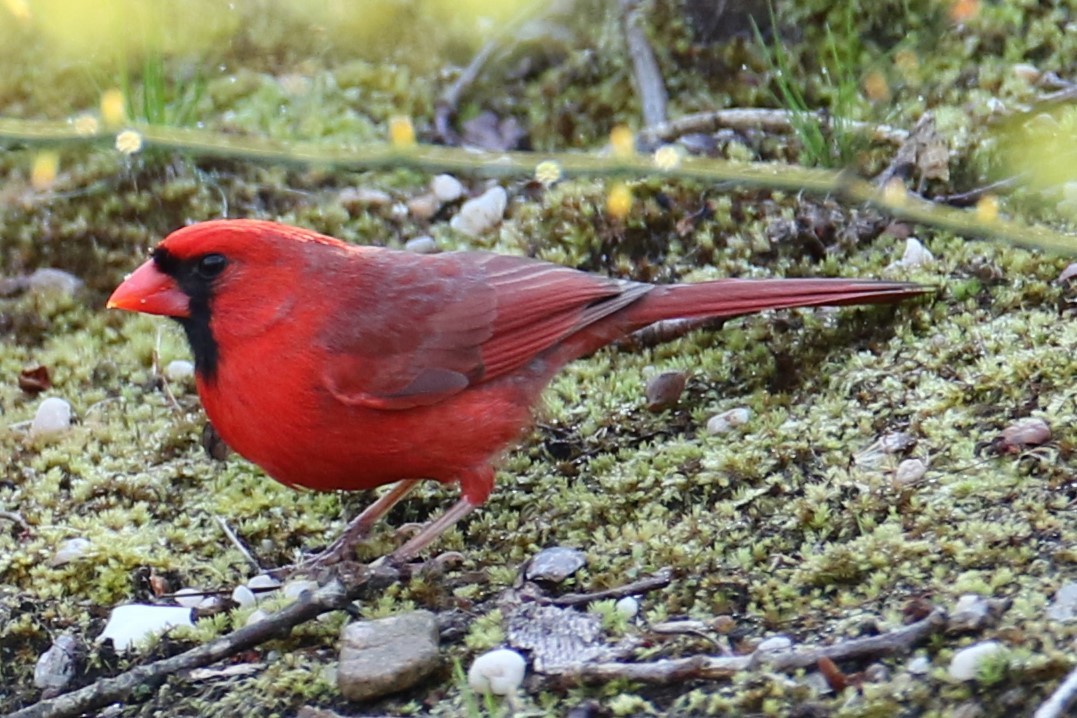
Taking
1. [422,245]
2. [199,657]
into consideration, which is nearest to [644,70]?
[422,245]

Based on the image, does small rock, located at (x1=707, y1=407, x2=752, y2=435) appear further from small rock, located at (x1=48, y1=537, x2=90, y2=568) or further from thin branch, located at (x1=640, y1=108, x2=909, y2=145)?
small rock, located at (x1=48, y1=537, x2=90, y2=568)

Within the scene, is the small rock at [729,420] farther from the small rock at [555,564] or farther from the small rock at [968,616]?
the small rock at [968,616]

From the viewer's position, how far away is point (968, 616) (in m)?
2.55

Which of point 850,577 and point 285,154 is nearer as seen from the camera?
point 285,154

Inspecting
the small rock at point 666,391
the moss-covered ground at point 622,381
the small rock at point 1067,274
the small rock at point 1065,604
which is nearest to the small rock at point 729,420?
the moss-covered ground at point 622,381

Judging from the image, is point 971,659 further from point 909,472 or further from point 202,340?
point 202,340

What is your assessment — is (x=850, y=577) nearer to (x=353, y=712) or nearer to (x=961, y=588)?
(x=961, y=588)

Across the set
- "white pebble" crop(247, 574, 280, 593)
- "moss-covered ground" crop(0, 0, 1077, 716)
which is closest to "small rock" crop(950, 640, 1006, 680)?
"moss-covered ground" crop(0, 0, 1077, 716)

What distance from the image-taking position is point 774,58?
16.2 feet

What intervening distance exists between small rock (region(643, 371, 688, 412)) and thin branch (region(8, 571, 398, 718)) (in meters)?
1.03

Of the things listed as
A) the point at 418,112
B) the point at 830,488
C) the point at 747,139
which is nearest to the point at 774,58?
the point at 747,139

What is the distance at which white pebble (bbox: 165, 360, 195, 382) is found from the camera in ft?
13.8

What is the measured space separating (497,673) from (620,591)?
36 cm

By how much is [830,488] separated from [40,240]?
2.79 m
